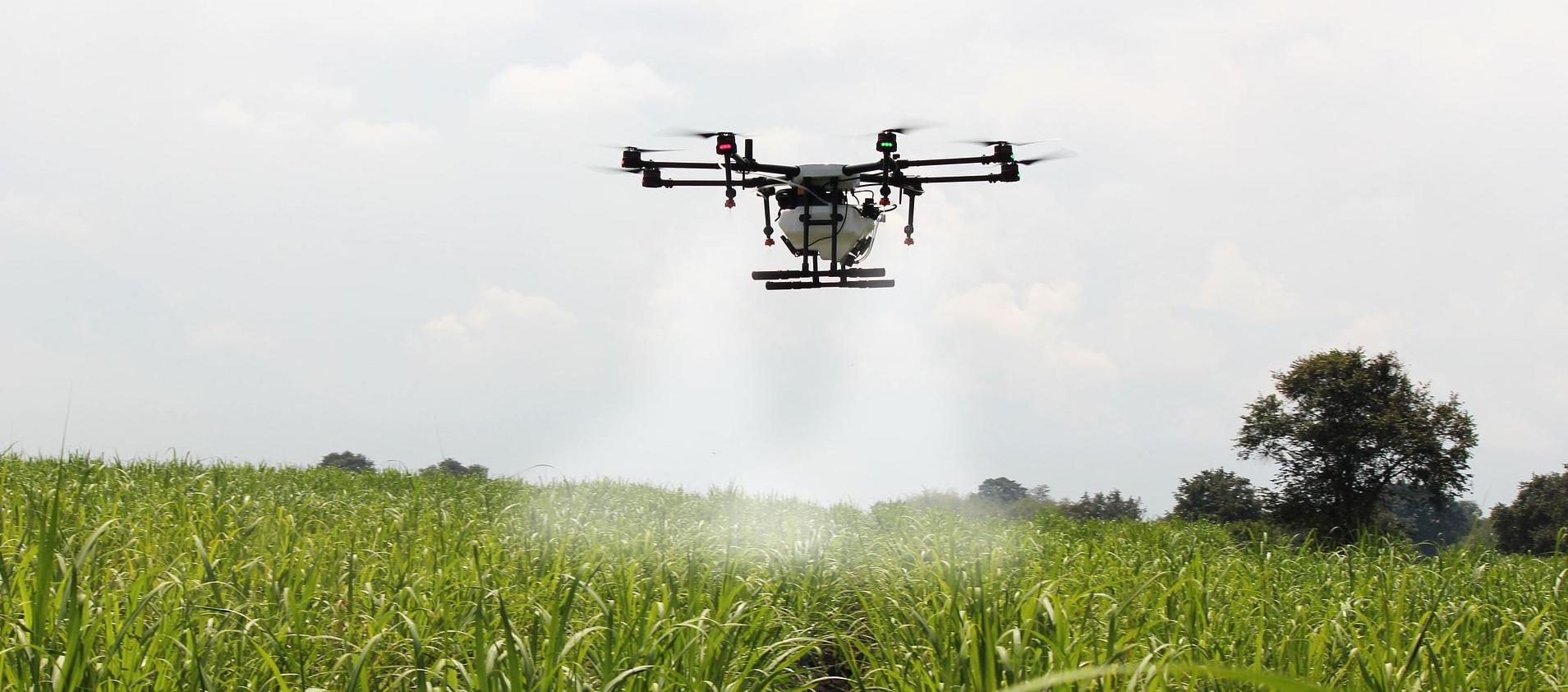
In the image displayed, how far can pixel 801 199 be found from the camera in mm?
18938

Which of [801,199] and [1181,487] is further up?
[801,199]

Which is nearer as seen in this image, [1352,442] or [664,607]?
[664,607]

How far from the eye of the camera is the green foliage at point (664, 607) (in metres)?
4.46

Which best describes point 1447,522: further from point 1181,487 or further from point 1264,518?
point 1264,518

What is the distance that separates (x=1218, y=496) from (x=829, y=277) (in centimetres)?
3473

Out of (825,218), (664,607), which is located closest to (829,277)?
(825,218)

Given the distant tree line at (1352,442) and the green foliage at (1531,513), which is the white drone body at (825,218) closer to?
the distant tree line at (1352,442)

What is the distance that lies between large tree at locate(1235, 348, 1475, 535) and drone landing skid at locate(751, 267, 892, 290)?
23492mm

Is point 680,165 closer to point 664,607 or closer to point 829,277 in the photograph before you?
point 829,277

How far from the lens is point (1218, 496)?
152ft

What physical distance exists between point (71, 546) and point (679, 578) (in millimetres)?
3869

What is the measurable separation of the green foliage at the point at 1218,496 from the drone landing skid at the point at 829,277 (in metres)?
32.2

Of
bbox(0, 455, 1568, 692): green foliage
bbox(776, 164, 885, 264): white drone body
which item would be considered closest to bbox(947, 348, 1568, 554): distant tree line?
bbox(776, 164, 885, 264): white drone body

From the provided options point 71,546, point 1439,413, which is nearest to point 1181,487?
point 1439,413
